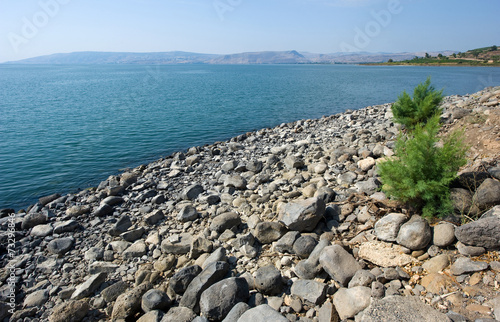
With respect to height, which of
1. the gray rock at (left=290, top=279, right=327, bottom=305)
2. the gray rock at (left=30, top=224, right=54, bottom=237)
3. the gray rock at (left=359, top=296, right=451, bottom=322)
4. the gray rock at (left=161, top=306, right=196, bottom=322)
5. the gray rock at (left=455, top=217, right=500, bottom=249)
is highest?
the gray rock at (left=455, top=217, right=500, bottom=249)

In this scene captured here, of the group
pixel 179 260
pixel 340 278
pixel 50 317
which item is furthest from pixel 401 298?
pixel 50 317

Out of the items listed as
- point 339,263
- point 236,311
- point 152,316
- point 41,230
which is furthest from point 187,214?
point 339,263

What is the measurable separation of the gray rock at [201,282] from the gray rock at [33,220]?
302 inches

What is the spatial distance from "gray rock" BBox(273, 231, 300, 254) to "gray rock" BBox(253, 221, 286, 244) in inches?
11.0

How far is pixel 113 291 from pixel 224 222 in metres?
3.19

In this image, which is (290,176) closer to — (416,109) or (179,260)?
(179,260)

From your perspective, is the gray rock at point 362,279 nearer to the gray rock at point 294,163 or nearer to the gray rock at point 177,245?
the gray rock at point 177,245

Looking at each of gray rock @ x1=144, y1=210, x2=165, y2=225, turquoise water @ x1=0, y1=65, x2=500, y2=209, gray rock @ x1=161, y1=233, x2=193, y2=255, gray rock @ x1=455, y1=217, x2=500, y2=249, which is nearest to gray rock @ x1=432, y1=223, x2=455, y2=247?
gray rock @ x1=455, y1=217, x2=500, y2=249

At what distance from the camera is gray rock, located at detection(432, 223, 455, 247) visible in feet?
17.3

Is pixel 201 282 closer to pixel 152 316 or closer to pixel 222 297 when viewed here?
pixel 222 297

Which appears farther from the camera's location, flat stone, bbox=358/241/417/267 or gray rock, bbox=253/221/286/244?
gray rock, bbox=253/221/286/244

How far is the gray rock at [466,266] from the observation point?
15.1 ft

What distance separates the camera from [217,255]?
6707 millimetres

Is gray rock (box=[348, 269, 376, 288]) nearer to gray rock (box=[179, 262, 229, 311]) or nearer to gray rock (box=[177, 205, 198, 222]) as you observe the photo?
gray rock (box=[179, 262, 229, 311])
